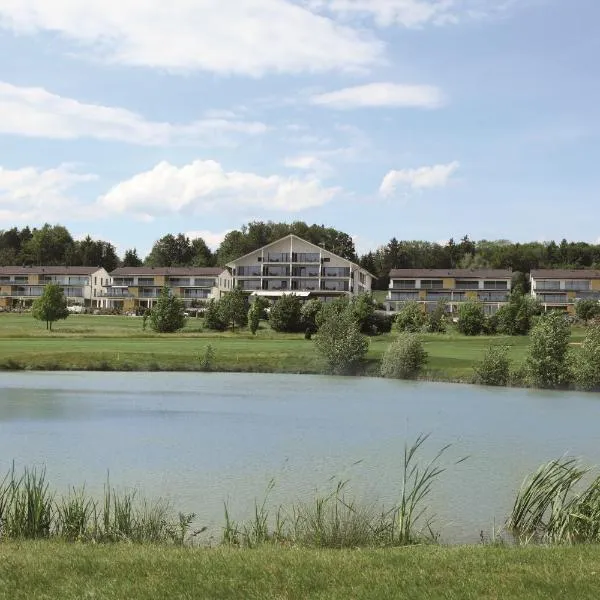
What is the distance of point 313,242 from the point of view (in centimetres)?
16612

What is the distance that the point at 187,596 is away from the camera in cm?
794

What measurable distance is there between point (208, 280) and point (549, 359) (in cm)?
9466

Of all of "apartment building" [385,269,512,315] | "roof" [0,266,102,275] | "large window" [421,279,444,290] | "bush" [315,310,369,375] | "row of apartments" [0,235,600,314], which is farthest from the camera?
"roof" [0,266,102,275]

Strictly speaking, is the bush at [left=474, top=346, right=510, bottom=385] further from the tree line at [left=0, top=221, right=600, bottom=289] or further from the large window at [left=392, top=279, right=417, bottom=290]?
the tree line at [left=0, top=221, right=600, bottom=289]

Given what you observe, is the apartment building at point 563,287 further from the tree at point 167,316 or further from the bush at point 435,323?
the tree at point 167,316

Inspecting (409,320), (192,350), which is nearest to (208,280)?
(409,320)

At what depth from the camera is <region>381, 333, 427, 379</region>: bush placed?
54.3 metres

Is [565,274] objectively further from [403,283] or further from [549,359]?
[549,359]

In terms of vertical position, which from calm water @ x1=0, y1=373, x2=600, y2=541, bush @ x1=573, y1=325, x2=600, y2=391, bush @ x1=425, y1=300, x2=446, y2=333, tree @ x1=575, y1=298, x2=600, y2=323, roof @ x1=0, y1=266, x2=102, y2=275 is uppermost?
roof @ x1=0, y1=266, x2=102, y2=275

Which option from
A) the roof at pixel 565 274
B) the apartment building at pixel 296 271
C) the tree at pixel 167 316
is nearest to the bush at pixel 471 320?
the tree at pixel 167 316

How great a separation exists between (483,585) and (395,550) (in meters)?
2.04

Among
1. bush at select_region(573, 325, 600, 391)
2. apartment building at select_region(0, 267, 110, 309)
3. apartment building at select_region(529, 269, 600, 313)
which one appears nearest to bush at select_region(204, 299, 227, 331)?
bush at select_region(573, 325, 600, 391)

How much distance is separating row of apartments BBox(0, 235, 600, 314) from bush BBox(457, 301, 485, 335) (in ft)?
118

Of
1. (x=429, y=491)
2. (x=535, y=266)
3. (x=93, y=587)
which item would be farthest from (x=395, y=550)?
(x=535, y=266)
